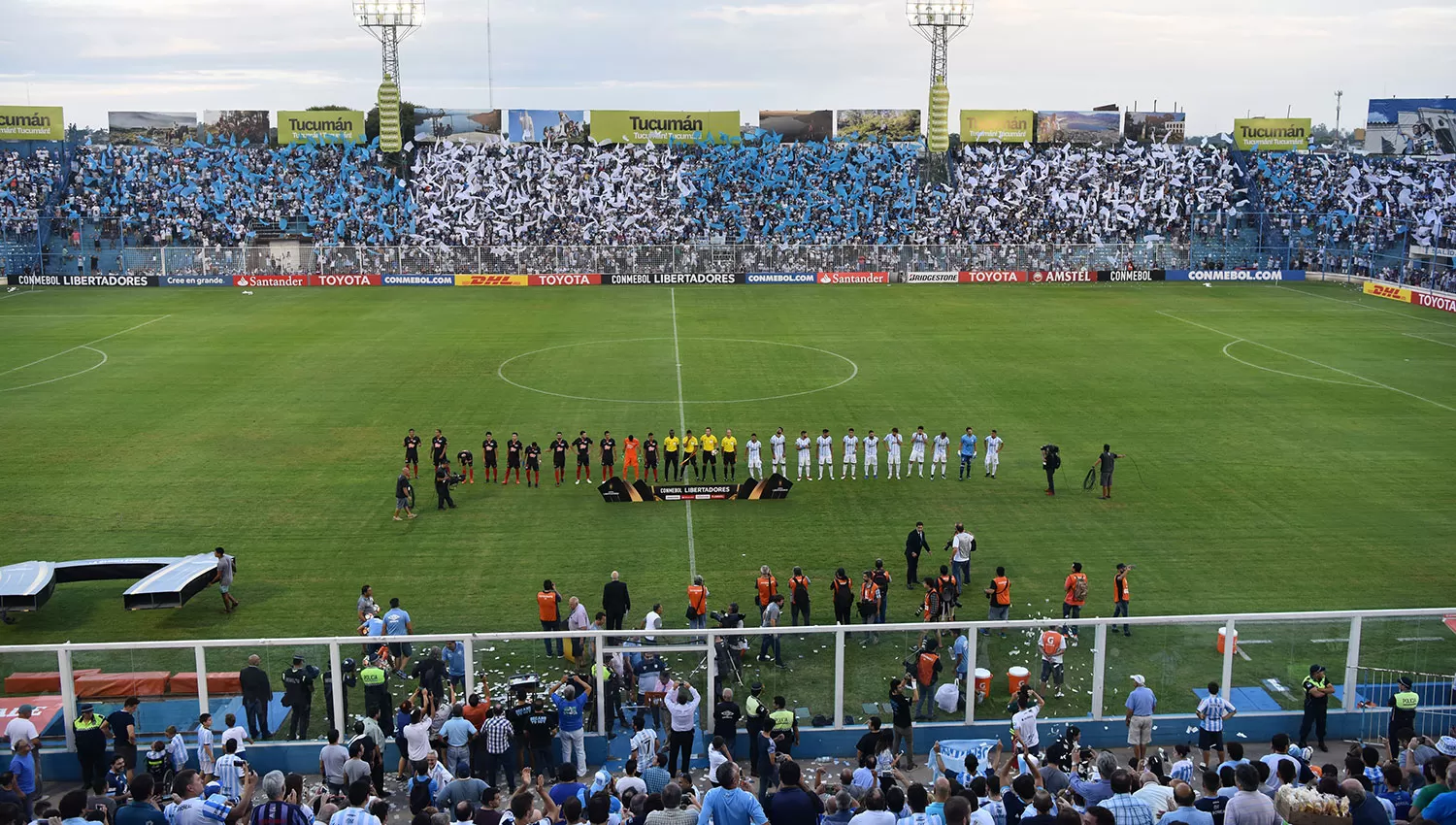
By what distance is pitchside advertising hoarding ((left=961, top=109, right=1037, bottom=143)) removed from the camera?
7612cm

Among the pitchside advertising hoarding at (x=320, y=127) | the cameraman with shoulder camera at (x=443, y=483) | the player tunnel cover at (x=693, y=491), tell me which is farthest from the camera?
the pitchside advertising hoarding at (x=320, y=127)

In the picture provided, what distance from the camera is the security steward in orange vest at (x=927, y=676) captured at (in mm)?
14383

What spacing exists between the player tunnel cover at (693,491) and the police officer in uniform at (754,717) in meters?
11.9

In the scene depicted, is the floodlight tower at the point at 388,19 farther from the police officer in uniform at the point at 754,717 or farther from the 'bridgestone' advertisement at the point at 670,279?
the police officer in uniform at the point at 754,717

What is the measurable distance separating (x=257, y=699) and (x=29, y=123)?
69.7 meters

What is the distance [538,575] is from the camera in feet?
69.6

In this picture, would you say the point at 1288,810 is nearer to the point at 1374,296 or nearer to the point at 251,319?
the point at 251,319

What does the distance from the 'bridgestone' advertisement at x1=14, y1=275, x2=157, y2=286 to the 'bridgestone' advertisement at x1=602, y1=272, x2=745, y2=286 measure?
23483 millimetres

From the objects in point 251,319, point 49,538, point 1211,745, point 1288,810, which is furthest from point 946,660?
point 251,319

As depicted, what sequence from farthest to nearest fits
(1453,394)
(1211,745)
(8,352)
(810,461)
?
(8,352)
(1453,394)
(810,461)
(1211,745)

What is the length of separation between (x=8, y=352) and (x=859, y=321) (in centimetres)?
3135

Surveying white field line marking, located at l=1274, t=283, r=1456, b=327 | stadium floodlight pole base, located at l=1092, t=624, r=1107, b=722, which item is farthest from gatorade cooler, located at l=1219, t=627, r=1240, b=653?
white field line marking, located at l=1274, t=283, r=1456, b=327

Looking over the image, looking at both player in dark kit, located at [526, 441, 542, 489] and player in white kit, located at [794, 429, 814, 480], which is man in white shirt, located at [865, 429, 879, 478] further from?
player in dark kit, located at [526, 441, 542, 489]

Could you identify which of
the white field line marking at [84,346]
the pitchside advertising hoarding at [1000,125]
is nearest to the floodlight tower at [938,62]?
the pitchside advertising hoarding at [1000,125]
